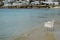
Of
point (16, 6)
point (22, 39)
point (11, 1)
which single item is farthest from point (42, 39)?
point (11, 1)

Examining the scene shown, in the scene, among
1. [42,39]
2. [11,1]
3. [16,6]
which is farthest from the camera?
[11,1]

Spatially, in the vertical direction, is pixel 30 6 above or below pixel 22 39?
below

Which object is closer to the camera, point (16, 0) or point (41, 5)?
point (41, 5)

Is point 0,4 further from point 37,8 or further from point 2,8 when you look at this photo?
point 37,8

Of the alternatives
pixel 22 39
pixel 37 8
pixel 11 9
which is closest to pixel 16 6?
pixel 11 9

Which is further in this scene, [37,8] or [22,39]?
[37,8]

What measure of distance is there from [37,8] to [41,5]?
115 cm

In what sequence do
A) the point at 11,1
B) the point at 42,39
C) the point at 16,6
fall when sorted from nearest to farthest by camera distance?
the point at 42,39
the point at 16,6
the point at 11,1

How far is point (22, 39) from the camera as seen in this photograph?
38.2 ft

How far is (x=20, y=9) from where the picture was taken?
46.2m

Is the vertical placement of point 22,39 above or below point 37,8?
above

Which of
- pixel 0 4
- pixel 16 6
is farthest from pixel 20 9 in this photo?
pixel 0 4

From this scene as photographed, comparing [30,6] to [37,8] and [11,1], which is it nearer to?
[37,8]

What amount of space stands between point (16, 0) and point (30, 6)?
588 cm
